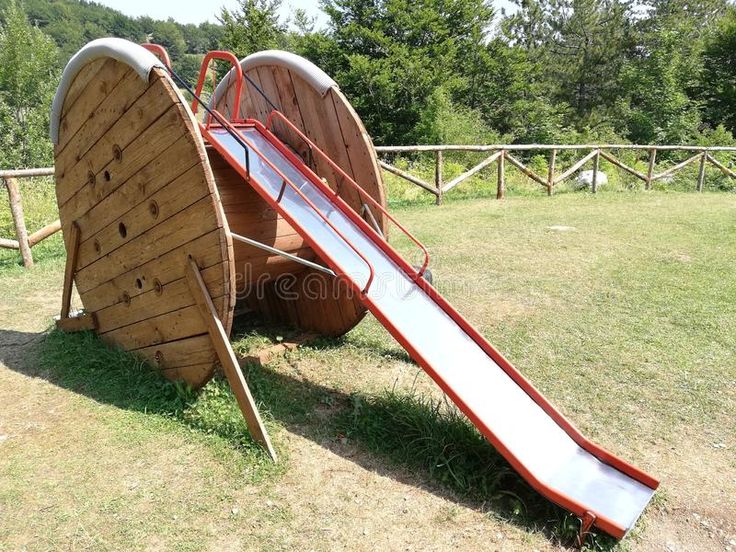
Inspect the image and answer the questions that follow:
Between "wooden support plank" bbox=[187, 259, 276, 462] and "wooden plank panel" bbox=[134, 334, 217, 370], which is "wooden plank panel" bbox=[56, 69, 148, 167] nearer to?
"wooden support plank" bbox=[187, 259, 276, 462]

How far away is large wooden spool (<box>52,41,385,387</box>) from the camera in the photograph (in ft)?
10.0

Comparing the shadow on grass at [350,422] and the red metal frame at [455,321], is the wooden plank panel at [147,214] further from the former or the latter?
the shadow on grass at [350,422]

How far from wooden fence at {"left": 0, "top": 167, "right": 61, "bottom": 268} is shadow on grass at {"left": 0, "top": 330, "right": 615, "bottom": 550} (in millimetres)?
3266

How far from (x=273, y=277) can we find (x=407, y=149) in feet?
22.5

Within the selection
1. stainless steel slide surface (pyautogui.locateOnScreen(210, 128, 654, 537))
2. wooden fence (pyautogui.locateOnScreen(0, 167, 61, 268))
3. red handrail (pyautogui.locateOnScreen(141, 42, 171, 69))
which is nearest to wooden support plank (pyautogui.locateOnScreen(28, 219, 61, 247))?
wooden fence (pyautogui.locateOnScreen(0, 167, 61, 268))

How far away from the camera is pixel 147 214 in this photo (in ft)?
11.3

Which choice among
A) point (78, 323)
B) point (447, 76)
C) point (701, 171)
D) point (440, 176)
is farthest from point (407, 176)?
point (447, 76)

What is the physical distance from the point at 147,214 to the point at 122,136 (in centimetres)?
51

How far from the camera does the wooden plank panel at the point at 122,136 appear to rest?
3061 millimetres

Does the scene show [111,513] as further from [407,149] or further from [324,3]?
[324,3]

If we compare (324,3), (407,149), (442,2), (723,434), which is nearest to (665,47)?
(442,2)

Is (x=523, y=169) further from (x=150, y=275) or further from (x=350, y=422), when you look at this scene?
(x=150, y=275)

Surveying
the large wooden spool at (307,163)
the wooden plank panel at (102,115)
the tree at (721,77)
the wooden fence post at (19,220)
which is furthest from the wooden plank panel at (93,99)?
the tree at (721,77)

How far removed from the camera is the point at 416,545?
2436 millimetres
